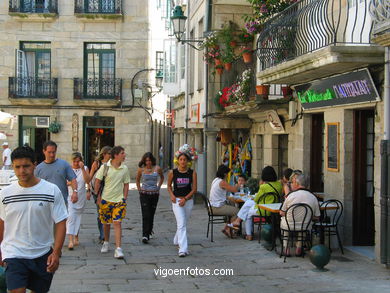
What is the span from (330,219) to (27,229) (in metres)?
6.32

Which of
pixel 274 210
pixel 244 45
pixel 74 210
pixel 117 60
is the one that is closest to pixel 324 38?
pixel 274 210

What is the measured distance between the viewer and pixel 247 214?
1143cm

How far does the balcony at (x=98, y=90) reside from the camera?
28297 mm

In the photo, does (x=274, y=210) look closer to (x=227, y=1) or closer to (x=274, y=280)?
(x=274, y=280)

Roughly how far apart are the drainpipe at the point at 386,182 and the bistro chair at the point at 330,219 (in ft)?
4.48

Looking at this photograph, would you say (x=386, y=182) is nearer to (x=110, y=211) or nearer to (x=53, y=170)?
(x=110, y=211)

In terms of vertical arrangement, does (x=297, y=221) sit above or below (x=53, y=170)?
below

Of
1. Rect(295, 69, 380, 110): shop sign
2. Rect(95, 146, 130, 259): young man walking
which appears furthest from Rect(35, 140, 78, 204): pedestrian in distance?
Rect(295, 69, 380, 110): shop sign

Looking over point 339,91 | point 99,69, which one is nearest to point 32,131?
point 99,69

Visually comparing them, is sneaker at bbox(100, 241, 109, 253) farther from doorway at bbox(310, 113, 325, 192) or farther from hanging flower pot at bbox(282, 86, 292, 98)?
hanging flower pot at bbox(282, 86, 292, 98)

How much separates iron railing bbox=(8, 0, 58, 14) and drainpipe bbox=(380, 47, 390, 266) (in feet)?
73.6

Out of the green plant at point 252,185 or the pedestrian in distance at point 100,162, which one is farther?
the green plant at point 252,185

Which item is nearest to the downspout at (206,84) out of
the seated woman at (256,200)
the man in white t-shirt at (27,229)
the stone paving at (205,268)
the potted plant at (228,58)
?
the potted plant at (228,58)

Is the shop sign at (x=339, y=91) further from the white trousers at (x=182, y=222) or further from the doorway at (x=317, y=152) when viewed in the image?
the white trousers at (x=182, y=222)
